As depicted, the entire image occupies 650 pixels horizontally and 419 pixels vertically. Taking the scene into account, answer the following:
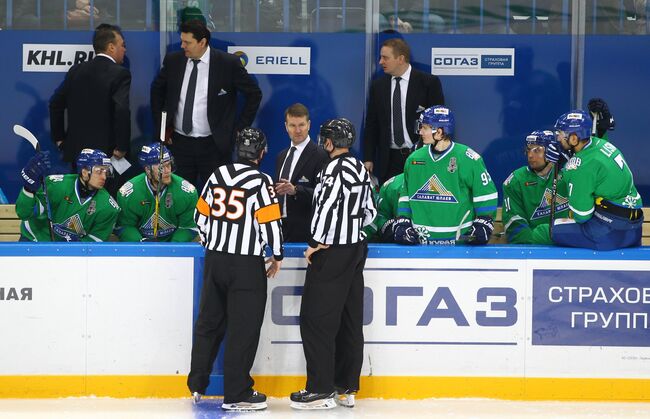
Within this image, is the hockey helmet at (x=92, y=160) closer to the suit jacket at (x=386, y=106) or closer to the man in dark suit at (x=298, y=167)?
the man in dark suit at (x=298, y=167)

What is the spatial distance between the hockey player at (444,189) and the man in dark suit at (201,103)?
161 centimetres

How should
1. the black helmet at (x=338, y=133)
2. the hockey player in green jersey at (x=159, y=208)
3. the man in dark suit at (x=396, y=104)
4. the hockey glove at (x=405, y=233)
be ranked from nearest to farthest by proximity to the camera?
the black helmet at (x=338, y=133) → the hockey glove at (x=405, y=233) → the hockey player in green jersey at (x=159, y=208) → the man in dark suit at (x=396, y=104)

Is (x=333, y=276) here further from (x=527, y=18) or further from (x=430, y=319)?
(x=527, y=18)

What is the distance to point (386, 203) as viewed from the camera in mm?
6855

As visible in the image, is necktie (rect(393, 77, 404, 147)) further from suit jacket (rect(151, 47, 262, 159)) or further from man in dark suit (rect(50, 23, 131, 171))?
man in dark suit (rect(50, 23, 131, 171))

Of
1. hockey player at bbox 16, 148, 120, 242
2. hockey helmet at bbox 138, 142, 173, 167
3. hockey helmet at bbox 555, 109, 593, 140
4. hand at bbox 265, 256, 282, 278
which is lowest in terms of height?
hand at bbox 265, 256, 282, 278

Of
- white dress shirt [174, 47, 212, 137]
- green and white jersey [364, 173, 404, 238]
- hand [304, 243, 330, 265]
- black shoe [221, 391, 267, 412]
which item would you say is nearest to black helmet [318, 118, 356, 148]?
hand [304, 243, 330, 265]

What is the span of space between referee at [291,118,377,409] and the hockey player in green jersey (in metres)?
1.38

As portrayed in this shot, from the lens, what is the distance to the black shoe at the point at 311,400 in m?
5.91

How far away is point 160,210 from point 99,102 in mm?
938

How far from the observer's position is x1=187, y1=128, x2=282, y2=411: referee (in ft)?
19.0

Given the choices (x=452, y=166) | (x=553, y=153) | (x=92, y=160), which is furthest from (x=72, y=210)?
(x=553, y=153)

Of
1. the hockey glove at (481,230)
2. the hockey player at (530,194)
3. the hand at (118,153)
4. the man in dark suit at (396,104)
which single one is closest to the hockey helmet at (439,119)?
the hockey glove at (481,230)

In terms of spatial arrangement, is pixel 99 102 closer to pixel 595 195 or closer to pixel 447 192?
pixel 447 192
